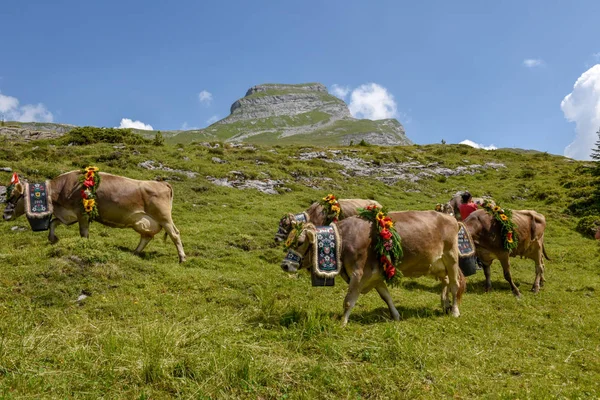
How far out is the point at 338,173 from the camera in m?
30.4

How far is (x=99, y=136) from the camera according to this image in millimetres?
30391

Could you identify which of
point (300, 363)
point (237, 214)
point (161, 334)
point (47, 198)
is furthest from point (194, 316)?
point (237, 214)

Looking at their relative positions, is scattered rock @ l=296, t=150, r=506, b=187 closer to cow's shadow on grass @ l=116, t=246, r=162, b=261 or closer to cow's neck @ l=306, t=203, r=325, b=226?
cow's neck @ l=306, t=203, r=325, b=226

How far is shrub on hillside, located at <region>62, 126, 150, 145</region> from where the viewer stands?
29455mm

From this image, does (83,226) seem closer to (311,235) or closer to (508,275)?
(311,235)

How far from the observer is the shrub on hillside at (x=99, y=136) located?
29.5 meters

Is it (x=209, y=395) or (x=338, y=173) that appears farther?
(x=338, y=173)

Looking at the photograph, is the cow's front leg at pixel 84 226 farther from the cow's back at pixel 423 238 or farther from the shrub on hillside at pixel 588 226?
the shrub on hillside at pixel 588 226

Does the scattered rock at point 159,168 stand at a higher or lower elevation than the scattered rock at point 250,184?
higher

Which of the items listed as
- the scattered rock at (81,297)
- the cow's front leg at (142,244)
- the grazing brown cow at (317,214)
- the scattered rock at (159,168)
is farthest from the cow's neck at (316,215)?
the scattered rock at (159,168)

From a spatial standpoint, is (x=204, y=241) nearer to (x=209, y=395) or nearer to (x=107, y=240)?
(x=107, y=240)

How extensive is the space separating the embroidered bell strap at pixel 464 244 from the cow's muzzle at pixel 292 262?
13.6 ft

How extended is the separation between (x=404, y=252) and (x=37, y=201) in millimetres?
9027

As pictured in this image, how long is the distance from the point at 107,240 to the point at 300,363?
905cm
